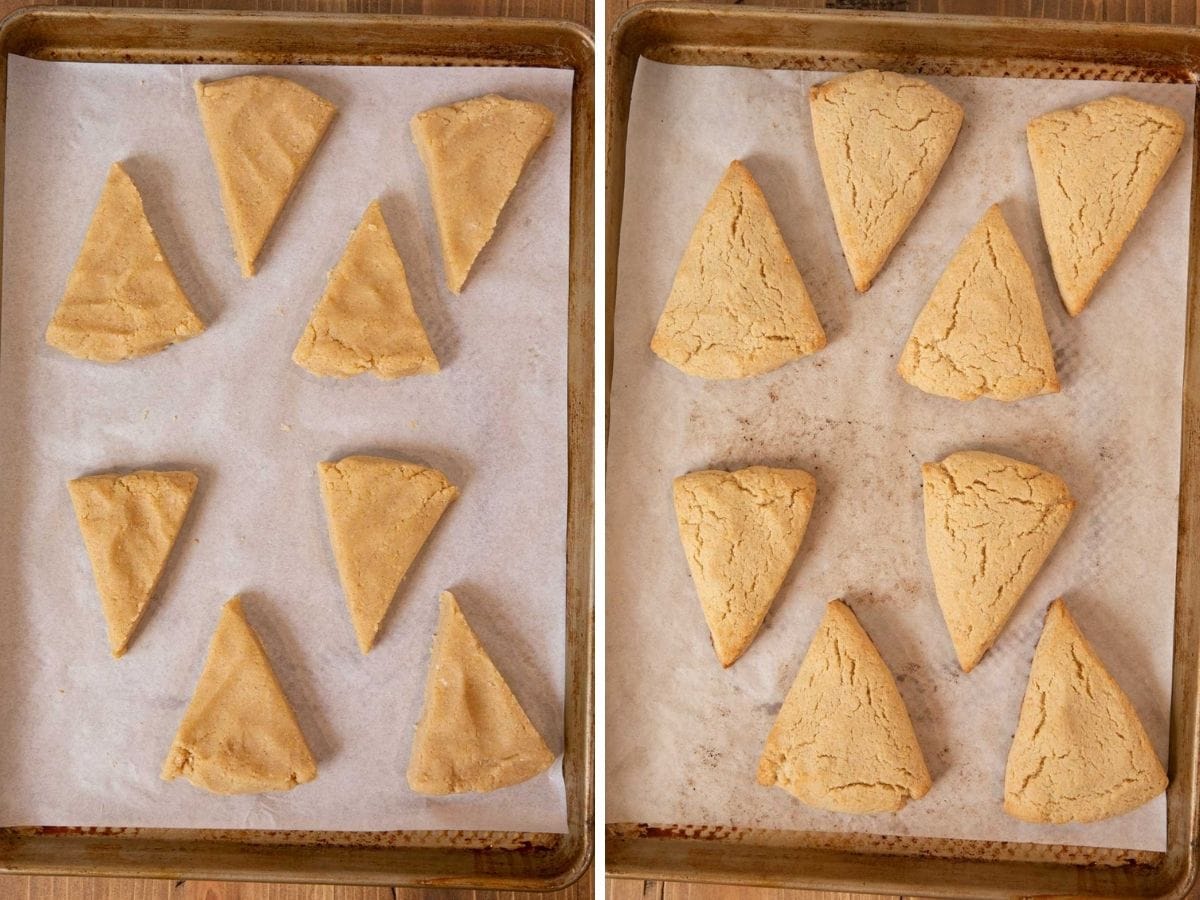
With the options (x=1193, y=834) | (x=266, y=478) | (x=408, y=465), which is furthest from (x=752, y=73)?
(x=1193, y=834)

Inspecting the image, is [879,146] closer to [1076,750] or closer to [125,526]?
[1076,750]

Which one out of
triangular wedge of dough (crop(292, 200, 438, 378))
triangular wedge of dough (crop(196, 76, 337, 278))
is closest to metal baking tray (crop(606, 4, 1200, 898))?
triangular wedge of dough (crop(292, 200, 438, 378))

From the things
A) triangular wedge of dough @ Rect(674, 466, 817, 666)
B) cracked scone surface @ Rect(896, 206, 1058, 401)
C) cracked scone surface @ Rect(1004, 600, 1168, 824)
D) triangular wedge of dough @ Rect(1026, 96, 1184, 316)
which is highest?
triangular wedge of dough @ Rect(1026, 96, 1184, 316)

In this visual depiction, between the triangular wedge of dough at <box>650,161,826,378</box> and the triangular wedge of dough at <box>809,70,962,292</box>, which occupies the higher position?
the triangular wedge of dough at <box>809,70,962,292</box>

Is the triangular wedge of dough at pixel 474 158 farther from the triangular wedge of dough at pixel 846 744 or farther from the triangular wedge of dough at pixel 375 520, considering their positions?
the triangular wedge of dough at pixel 846 744

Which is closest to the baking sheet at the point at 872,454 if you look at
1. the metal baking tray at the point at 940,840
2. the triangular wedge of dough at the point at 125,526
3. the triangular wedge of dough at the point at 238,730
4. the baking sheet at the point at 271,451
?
the metal baking tray at the point at 940,840

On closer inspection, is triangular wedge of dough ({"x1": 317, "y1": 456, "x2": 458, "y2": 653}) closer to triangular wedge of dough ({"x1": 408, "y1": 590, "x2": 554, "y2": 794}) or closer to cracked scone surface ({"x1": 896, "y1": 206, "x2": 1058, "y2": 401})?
triangular wedge of dough ({"x1": 408, "y1": 590, "x2": 554, "y2": 794})
